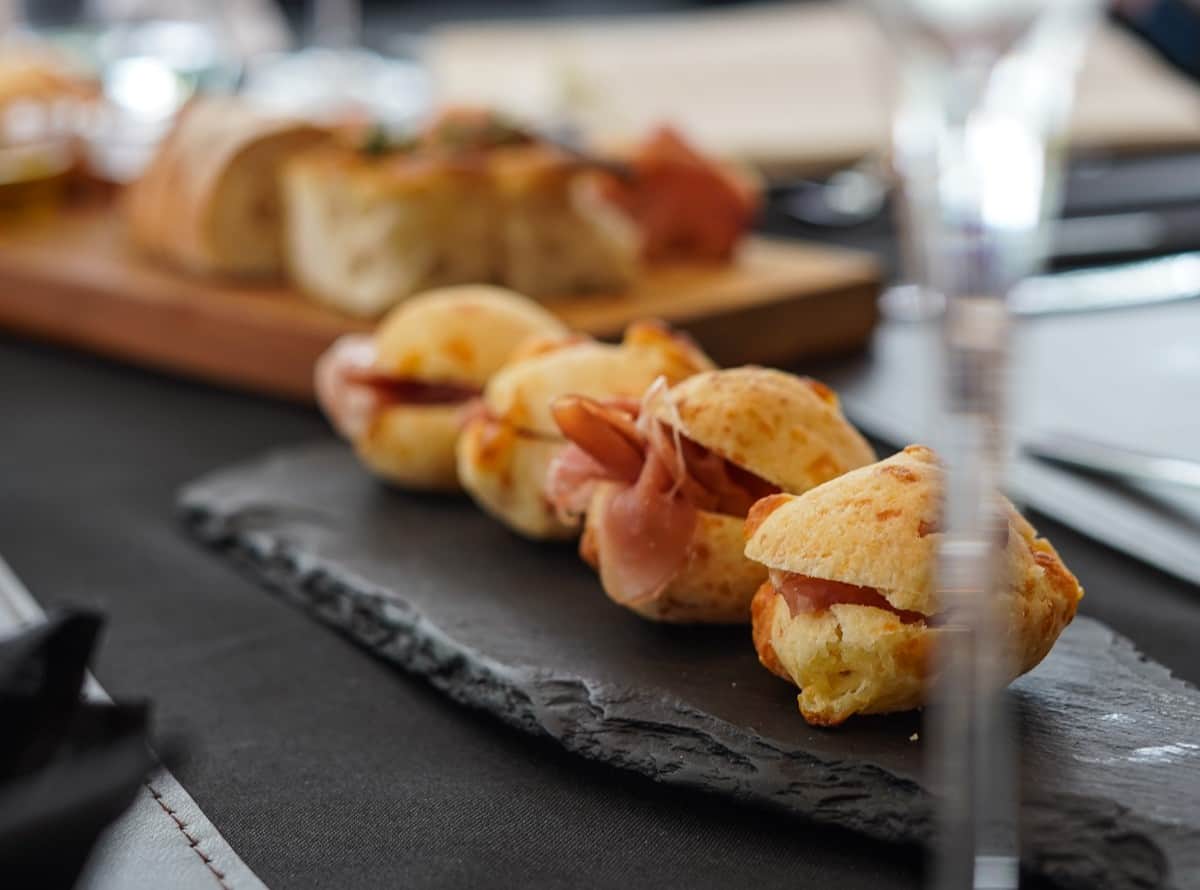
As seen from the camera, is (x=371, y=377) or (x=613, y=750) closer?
(x=613, y=750)

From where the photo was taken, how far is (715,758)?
2.78ft

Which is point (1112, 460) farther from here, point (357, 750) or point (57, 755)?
point (57, 755)

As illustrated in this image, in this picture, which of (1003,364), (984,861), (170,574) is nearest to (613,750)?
(984,861)

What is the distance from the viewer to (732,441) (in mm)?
943

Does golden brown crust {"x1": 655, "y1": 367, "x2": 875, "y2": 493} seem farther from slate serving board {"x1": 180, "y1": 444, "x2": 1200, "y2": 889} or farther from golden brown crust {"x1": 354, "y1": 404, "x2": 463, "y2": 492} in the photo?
golden brown crust {"x1": 354, "y1": 404, "x2": 463, "y2": 492}

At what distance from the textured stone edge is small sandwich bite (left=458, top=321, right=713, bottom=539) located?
4.9 inches

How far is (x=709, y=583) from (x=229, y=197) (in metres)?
1.21

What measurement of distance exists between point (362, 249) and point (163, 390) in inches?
11.5

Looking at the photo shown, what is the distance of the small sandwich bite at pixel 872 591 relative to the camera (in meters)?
0.80

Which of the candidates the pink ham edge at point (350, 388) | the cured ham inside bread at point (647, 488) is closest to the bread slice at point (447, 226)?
the pink ham edge at point (350, 388)

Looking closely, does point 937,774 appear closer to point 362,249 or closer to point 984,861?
point 984,861

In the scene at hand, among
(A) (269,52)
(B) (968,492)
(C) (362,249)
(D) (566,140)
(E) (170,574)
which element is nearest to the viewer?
(B) (968,492)

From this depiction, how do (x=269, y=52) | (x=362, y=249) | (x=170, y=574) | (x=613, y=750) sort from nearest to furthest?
(x=613, y=750)
(x=170, y=574)
(x=362, y=249)
(x=269, y=52)

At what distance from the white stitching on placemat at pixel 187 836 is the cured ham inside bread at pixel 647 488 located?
29 centimetres
